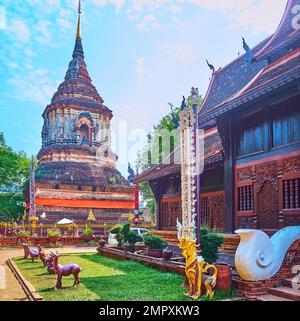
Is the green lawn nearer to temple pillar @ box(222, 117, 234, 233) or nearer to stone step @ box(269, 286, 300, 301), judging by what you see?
stone step @ box(269, 286, 300, 301)

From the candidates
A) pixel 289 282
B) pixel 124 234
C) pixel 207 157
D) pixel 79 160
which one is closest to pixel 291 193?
pixel 289 282

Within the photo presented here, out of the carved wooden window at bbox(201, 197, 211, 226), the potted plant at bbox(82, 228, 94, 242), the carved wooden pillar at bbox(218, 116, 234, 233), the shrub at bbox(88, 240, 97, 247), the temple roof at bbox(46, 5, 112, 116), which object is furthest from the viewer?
the temple roof at bbox(46, 5, 112, 116)

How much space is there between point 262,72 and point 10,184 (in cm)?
2522

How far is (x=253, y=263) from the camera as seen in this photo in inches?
242

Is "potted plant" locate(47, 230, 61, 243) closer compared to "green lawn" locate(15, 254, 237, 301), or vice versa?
"green lawn" locate(15, 254, 237, 301)

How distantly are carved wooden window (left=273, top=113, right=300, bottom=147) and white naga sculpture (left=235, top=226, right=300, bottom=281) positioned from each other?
2843mm

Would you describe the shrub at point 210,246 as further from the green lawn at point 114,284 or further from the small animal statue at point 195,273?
the small animal statue at point 195,273

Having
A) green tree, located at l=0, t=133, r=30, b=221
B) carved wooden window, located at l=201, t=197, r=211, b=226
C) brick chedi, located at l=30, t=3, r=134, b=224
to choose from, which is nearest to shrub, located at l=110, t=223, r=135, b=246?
carved wooden window, located at l=201, t=197, r=211, b=226

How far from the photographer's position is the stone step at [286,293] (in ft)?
18.9

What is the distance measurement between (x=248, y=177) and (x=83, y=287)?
468cm

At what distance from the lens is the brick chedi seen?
86.6ft

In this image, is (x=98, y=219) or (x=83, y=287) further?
(x=98, y=219)
